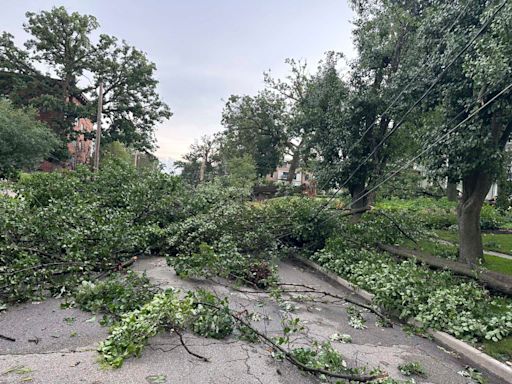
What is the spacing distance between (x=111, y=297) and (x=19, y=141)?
1449 cm

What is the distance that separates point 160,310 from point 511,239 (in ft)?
38.4

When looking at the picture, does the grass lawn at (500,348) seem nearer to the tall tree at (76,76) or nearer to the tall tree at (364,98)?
the tall tree at (364,98)

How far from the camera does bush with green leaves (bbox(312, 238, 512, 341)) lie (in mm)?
4167

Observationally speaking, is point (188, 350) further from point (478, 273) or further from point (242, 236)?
point (478, 273)

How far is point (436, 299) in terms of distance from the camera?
469cm

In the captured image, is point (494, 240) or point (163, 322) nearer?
point (163, 322)

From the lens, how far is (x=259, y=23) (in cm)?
1018

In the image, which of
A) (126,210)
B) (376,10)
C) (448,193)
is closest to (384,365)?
(126,210)

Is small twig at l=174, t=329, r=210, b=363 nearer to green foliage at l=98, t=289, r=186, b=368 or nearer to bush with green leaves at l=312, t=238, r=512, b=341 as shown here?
green foliage at l=98, t=289, r=186, b=368

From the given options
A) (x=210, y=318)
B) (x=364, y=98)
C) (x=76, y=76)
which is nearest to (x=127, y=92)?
(x=76, y=76)

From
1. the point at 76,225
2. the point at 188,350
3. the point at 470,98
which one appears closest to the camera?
the point at 188,350

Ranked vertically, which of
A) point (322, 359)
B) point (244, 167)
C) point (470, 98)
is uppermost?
point (244, 167)

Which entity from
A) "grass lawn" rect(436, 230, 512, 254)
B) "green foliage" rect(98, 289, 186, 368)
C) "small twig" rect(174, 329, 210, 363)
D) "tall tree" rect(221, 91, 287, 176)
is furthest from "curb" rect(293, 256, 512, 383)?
"tall tree" rect(221, 91, 287, 176)

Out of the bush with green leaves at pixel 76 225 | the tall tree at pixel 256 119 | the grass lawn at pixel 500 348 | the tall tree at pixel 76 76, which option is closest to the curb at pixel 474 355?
the grass lawn at pixel 500 348
